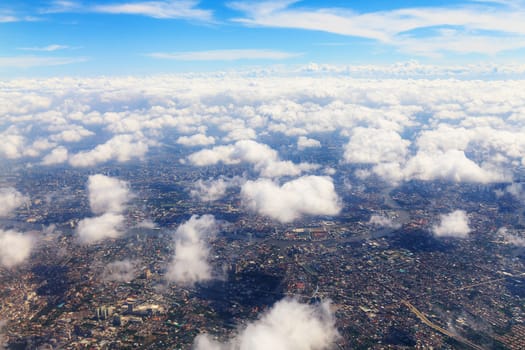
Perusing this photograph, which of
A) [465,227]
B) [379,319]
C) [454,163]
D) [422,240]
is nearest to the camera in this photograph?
[379,319]

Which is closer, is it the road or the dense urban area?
the road

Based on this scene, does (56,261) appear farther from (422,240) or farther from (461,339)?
(422,240)

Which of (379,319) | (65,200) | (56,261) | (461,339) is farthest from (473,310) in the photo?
(65,200)

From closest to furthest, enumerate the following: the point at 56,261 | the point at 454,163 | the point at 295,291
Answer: the point at 295,291, the point at 56,261, the point at 454,163

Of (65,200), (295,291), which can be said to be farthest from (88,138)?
(295,291)

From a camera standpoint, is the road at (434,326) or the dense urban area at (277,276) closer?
the road at (434,326)

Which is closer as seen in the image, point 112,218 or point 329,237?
point 329,237

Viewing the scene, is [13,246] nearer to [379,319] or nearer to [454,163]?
[379,319]

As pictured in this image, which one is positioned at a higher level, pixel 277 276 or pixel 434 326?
pixel 434 326

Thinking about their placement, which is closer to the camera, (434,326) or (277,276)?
(434,326)
